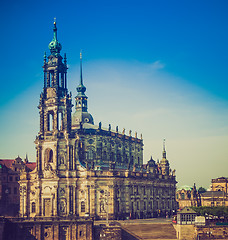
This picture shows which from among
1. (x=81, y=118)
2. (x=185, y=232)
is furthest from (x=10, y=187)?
(x=185, y=232)

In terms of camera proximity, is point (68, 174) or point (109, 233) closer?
point (109, 233)

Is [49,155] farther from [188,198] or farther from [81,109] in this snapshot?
[188,198]

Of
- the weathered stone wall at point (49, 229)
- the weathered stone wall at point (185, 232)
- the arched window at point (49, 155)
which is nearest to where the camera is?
the weathered stone wall at point (49, 229)

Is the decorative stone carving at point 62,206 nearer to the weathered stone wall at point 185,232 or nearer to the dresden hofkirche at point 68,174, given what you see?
the dresden hofkirche at point 68,174

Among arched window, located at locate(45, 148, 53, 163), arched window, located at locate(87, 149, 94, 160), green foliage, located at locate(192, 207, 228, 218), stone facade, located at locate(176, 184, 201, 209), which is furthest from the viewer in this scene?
stone facade, located at locate(176, 184, 201, 209)

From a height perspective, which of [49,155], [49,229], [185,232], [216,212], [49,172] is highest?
[49,155]

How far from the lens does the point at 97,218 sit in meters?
A: 94.2

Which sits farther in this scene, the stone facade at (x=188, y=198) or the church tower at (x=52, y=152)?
the stone facade at (x=188, y=198)

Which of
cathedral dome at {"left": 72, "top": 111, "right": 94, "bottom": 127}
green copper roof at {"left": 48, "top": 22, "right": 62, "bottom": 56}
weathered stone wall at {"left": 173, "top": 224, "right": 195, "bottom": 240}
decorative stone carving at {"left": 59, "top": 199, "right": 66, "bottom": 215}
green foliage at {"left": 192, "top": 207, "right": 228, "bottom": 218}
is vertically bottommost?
weathered stone wall at {"left": 173, "top": 224, "right": 195, "bottom": 240}

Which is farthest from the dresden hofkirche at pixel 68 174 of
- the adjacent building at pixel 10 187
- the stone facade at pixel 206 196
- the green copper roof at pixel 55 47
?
the stone facade at pixel 206 196

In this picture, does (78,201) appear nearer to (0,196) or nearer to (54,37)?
(0,196)

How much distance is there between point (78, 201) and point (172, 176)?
140ft

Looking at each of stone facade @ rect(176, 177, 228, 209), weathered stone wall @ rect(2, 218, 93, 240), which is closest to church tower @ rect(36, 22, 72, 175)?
weathered stone wall @ rect(2, 218, 93, 240)

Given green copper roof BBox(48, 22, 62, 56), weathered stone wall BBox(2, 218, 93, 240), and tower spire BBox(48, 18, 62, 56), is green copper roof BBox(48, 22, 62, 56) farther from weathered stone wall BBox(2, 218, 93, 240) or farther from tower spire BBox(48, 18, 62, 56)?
weathered stone wall BBox(2, 218, 93, 240)
